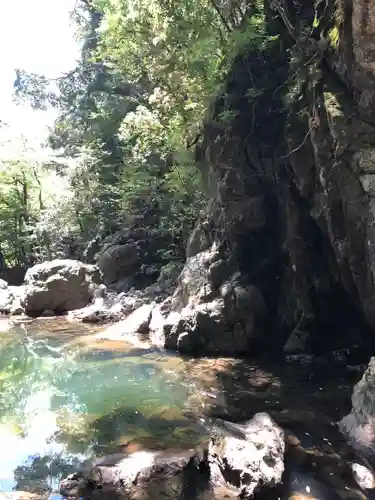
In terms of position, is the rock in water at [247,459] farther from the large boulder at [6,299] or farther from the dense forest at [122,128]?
the large boulder at [6,299]

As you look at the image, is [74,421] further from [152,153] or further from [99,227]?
[99,227]

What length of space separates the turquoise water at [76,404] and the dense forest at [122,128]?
6314 mm

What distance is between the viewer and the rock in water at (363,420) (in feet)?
21.6

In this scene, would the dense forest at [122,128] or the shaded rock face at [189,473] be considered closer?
the shaded rock face at [189,473]

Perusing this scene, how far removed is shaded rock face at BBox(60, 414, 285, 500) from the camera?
5355 mm

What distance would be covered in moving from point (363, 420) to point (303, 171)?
5.59m

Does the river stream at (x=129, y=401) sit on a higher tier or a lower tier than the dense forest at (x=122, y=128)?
lower

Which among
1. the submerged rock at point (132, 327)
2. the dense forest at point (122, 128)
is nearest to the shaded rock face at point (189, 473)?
the submerged rock at point (132, 327)

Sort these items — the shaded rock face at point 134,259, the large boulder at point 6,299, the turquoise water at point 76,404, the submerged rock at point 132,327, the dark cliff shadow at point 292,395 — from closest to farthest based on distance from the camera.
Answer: the turquoise water at point 76,404, the dark cliff shadow at point 292,395, the submerged rock at point 132,327, the large boulder at point 6,299, the shaded rock face at point 134,259

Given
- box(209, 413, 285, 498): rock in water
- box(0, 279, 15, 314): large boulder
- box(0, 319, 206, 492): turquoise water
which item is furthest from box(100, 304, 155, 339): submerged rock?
box(209, 413, 285, 498): rock in water

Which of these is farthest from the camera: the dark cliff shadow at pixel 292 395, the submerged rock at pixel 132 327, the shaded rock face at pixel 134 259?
the shaded rock face at pixel 134 259

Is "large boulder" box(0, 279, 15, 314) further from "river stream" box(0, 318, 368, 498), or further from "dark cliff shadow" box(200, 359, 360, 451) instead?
"dark cliff shadow" box(200, 359, 360, 451)

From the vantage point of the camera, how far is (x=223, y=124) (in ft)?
42.5

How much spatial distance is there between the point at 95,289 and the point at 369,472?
14.3 metres
